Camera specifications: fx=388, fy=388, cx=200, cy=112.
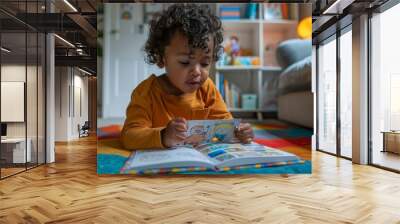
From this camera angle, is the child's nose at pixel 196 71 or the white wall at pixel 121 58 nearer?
the child's nose at pixel 196 71

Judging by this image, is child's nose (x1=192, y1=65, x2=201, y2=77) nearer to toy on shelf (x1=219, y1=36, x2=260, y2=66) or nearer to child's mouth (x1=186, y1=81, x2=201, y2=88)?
child's mouth (x1=186, y1=81, x2=201, y2=88)

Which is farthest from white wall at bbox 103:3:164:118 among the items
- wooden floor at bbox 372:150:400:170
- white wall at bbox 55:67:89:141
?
wooden floor at bbox 372:150:400:170

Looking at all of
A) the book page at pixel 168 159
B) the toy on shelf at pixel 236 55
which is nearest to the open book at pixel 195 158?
the book page at pixel 168 159

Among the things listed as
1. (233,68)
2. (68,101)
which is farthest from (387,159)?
(68,101)

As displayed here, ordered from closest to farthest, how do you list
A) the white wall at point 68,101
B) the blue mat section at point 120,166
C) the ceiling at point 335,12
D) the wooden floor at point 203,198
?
1. the wooden floor at point 203,198
2. the blue mat section at point 120,166
3. the ceiling at point 335,12
4. the white wall at point 68,101

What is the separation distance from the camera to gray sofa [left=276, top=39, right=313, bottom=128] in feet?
10.7

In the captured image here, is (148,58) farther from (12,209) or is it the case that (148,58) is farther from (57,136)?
(57,136)

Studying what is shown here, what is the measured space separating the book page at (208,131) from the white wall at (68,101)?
1930 mm

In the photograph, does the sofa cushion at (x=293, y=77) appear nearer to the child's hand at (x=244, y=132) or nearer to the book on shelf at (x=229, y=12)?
the child's hand at (x=244, y=132)

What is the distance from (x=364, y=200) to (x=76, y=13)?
11.9 ft

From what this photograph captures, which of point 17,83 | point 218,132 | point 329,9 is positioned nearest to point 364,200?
point 218,132

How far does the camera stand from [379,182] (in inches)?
137

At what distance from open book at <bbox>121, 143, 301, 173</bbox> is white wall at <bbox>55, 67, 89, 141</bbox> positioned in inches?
65.3

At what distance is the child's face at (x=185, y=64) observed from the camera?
3.06 meters
